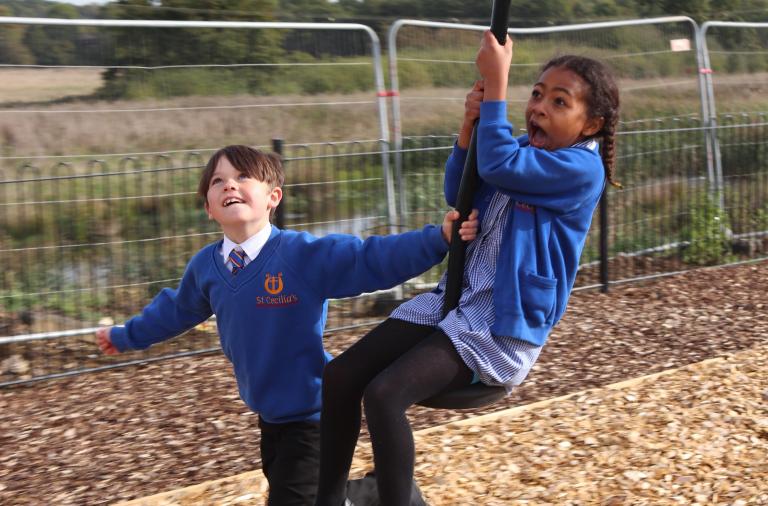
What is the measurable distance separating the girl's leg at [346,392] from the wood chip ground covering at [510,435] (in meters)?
1.18

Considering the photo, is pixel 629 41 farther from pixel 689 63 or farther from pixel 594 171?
pixel 594 171

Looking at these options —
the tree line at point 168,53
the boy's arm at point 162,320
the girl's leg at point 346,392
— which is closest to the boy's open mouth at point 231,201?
the boy's arm at point 162,320

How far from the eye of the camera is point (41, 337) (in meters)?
5.82

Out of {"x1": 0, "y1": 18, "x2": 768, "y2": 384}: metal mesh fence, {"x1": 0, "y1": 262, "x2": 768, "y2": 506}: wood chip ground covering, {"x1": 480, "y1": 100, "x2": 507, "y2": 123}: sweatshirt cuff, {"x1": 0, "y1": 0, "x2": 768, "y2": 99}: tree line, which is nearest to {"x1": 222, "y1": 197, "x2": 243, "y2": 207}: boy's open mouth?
{"x1": 480, "y1": 100, "x2": 507, "y2": 123}: sweatshirt cuff

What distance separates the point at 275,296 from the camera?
8.98 feet

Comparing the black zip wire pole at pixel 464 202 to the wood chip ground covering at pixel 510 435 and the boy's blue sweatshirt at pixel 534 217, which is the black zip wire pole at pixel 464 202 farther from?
the wood chip ground covering at pixel 510 435

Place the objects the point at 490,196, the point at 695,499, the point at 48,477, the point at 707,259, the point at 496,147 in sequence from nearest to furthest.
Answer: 1. the point at 496,147
2. the point at 490,196
3. the point at 695,499
4. the point at 48,477
5. the point at 707,259

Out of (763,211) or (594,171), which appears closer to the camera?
(594,171)

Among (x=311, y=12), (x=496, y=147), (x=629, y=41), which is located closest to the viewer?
(x=496, y=147)

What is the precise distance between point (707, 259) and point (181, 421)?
548cm

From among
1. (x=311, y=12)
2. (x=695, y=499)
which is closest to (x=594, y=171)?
(x=695, y=499)

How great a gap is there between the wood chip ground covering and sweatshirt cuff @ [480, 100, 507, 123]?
1.81 metres

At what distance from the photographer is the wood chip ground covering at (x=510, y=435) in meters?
3.87

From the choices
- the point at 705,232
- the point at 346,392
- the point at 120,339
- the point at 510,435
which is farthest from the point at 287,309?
the point at 705,232
